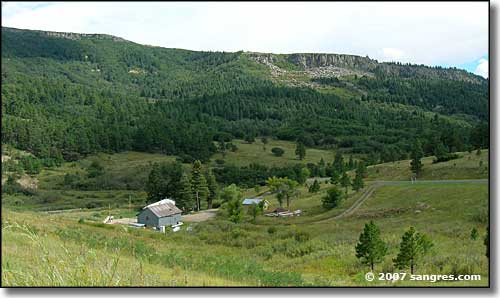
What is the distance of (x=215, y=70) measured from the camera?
19538 cm

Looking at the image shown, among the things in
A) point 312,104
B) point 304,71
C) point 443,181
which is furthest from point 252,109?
point 443,181

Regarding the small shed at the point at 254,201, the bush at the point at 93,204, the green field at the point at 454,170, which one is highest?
the green field at the point at 454,170

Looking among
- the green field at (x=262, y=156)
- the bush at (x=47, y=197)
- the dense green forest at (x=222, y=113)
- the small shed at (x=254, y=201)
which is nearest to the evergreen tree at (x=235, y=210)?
the small shed at (x=254, y=201)

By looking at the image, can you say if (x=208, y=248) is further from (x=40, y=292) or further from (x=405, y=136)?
(x=405, y=136)

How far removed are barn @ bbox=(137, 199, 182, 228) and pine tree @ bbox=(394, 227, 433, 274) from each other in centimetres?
913

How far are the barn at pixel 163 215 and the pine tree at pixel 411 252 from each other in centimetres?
913

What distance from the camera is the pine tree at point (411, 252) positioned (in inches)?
278

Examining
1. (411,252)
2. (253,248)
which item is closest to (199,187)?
(253,248)

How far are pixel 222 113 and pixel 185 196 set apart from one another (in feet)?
316

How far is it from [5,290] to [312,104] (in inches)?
4887

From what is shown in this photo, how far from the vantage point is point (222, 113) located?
112750mm

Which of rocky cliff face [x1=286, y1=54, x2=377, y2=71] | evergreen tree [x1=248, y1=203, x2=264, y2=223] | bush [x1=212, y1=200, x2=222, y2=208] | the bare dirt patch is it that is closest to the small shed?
evergreen tree [x1=248, y1=203, x2=264, y2=223]

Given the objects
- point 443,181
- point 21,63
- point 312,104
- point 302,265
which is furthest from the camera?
point 21,63

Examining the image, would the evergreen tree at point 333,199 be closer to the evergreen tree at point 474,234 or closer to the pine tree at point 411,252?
the evergreen tree at point 474,234
